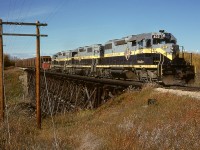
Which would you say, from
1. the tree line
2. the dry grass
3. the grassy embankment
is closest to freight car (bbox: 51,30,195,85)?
the grassy embankment

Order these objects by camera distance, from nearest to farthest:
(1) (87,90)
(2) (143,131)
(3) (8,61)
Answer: (2) (143,131) < (1) (87,90) < (3) (8,61)

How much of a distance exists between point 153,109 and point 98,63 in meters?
21.5

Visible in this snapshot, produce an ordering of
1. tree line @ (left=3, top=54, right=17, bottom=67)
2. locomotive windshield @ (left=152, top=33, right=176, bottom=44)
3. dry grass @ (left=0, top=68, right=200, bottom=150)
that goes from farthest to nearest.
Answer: tree line @ (left=3, top=54, right=17, bottom=67) < locomotive windshield @ (left=152, top=33, right=176, bottom=44) < dry grass @ (left=0, top=68, right=200, bottom=150)

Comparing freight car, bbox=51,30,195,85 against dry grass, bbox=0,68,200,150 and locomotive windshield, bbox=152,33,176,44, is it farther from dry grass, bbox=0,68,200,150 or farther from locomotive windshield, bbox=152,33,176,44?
dry grass, bbox=0,68,200,150

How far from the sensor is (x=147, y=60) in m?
22.5

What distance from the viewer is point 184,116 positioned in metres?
11.3

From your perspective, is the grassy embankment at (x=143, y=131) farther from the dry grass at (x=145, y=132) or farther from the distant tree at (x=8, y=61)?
the distant tree at (x=8, y=61)

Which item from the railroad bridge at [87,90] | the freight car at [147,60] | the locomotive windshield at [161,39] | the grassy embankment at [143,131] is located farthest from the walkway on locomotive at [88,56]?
the grassy embankment at [143,131]

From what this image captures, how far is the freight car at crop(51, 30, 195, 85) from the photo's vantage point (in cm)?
2164

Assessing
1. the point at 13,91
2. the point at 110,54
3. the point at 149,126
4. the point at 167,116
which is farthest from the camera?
the point at 13,91

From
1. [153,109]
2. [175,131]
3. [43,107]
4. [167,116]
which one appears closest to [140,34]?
[153,109]

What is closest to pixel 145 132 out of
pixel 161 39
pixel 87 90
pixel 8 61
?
pixel 161 39

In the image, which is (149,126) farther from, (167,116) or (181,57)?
(181,57)

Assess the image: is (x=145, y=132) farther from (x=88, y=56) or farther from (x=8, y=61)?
(x=8, y=61)
